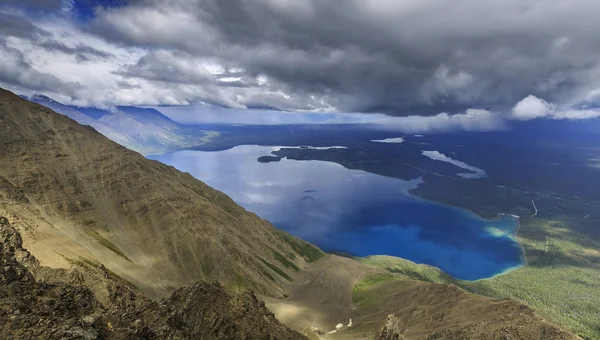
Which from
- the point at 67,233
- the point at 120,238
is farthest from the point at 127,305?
the point at 120,238

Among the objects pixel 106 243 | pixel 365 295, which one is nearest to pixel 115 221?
pixel 106 243

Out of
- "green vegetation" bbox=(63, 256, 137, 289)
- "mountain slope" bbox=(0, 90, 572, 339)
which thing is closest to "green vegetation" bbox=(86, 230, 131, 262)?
"mountain slope" bbox=(0, 90, 572, 339)

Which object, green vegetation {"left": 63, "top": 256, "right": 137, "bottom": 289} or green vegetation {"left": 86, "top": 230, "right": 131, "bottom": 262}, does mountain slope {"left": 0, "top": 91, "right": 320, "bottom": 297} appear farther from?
green vegetation {"left": 63, "top": 256, "right": 137, "bottom": 289}

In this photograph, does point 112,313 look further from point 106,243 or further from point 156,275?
point 106,243

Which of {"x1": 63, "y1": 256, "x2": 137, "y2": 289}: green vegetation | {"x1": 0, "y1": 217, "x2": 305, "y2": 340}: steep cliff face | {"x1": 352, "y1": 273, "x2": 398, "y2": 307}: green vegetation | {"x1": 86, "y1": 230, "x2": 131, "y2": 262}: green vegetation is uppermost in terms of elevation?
{"x1": 0, "y1": 217, "x2": 305, "y2": 340}: steep cliff face

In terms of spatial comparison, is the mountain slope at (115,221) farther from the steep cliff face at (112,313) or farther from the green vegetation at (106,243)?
the steep cliff face at (112,313)
